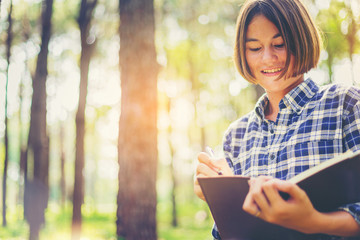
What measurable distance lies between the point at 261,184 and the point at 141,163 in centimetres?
319

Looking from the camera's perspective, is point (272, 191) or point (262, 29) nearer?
point (272, 191)

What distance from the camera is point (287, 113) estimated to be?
170cm

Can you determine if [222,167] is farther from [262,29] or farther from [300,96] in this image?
[262,29]

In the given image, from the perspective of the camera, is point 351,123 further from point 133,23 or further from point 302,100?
point 133,23

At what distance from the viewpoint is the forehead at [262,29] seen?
1701 millimetres

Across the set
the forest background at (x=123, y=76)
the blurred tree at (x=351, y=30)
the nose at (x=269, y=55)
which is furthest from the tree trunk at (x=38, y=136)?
the nose at (x=269, y=55)

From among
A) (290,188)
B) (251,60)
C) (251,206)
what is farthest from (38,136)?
(290,188)

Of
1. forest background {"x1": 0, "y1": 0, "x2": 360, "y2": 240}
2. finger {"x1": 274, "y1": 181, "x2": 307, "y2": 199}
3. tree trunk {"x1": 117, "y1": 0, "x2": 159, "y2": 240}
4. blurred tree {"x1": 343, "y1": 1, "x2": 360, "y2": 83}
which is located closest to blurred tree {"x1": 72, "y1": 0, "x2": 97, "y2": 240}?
forest background {"x1": 0, "y1": 0, "x2": 360, "y2": 240}

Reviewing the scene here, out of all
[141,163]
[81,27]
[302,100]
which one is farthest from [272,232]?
[81,27]

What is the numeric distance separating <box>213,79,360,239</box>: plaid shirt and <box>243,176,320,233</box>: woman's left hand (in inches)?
8.6

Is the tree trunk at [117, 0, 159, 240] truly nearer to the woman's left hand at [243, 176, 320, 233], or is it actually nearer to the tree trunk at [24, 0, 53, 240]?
the woman's left hand at [243, 176, 320, 233]

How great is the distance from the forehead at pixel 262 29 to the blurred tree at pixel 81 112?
834 centimetres

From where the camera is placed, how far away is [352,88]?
59.8 inches

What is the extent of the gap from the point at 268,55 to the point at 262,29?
0.42ft
